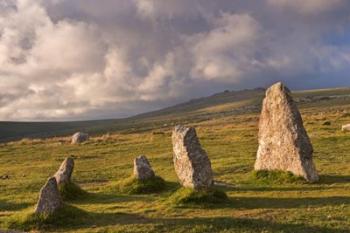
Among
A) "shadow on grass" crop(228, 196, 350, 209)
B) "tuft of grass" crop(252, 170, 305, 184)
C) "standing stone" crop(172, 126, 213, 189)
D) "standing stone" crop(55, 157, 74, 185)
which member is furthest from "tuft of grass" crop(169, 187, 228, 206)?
"standing stone" crop(55, 157, 74, 185)

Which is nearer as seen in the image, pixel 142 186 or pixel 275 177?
pixel 142 186

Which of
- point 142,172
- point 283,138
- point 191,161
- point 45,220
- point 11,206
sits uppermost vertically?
point 283,138

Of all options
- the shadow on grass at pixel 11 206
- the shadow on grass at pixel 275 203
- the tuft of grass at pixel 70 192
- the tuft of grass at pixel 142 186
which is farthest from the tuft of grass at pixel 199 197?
the shadow on grass at pixel 11 206

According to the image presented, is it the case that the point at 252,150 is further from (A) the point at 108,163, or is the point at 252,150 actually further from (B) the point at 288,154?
(B) the point at 288,154

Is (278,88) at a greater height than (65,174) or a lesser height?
greater

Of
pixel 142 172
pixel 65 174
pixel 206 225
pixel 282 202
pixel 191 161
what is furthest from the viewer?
pixel 142 172

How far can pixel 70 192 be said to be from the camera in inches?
1166

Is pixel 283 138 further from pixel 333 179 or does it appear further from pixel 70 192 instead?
pixel 70 192

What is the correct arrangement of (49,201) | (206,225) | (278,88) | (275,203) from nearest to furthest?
1. (206,225)
2. (49,201)
3. (275,203)
4. (278,88)

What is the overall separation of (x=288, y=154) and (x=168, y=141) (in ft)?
105

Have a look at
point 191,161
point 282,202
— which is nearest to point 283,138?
point 282,202

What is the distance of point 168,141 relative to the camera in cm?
6266

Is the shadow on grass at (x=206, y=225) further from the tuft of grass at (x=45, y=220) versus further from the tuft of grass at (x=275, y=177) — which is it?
the tuft of grass at (x=275, y=177)

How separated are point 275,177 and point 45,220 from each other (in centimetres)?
1403
